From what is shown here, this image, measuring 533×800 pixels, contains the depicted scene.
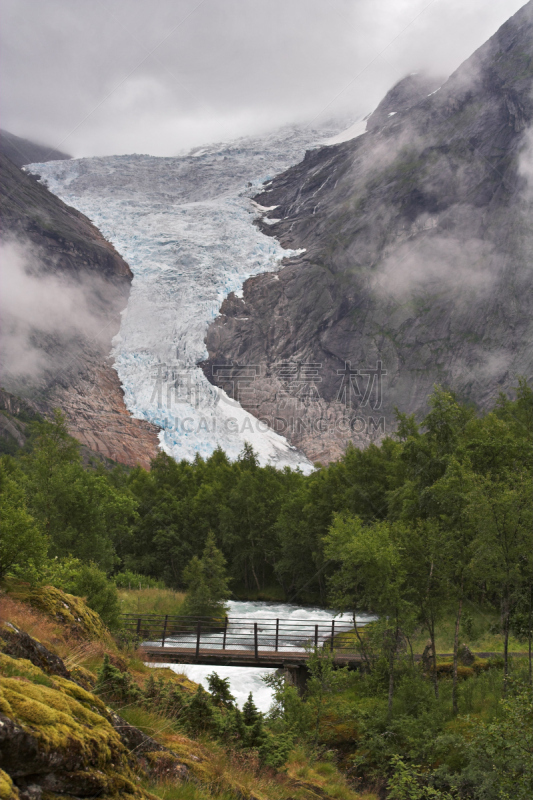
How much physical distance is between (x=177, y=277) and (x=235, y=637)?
357ft

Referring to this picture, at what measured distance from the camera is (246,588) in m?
→ 46.7

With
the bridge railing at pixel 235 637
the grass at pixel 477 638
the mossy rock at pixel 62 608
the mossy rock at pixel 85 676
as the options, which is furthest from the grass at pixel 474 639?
the mossy rock at pixel 85 676

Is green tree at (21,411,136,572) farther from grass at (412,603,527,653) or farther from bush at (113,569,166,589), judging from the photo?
grass at (412,603,527,653)

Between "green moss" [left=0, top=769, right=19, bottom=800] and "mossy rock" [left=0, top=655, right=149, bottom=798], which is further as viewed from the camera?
"mossy rock" [left=0, top=655, right=149, bottom=798]

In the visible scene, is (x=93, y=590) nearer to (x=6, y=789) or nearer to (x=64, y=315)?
(x=6, y=789)

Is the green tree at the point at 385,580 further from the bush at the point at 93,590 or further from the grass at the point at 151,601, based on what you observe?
the grass at the point at 151,601

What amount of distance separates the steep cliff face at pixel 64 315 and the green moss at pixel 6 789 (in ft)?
336

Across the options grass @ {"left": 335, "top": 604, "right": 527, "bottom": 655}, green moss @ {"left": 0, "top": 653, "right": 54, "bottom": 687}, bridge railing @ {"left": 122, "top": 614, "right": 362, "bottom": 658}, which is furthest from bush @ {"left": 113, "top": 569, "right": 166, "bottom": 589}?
green moss @ {"left": 0, "top": 653, "right": 54, "bottom": 687}

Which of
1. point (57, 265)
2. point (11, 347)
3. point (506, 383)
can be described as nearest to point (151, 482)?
point (506, 383)

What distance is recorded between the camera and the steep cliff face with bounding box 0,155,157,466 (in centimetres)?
11019

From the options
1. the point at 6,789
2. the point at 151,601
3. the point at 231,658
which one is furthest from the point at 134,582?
the point at 6,789

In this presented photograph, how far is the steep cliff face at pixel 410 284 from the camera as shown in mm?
119438

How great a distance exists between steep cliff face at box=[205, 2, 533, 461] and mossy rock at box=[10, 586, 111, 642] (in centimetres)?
10704

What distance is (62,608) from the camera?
31.4 ft
